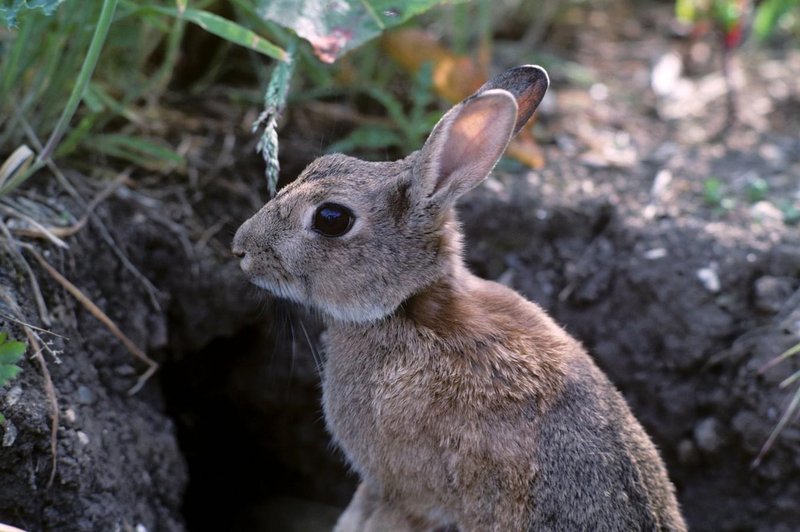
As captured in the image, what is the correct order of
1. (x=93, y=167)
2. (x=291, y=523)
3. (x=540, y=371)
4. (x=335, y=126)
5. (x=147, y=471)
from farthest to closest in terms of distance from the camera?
(x=335, y=126), (x=291, y=523), (x=93, y=167), (x=147, y=471), (x=540, y=371)

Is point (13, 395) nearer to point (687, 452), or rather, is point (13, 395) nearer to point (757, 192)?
point (687, 452)

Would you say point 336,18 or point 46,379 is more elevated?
point 336,18

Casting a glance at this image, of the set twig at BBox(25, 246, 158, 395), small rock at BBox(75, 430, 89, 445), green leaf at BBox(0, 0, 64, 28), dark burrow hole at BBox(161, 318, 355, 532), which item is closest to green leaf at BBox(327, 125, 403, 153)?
dark burrow hole at BBox(161, 318, 355, 532)

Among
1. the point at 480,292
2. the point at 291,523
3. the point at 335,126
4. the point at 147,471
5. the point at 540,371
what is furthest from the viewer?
the point at 335,126

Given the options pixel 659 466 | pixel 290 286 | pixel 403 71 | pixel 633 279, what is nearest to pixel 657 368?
pixel 633 279

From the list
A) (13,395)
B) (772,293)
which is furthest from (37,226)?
(772,293)

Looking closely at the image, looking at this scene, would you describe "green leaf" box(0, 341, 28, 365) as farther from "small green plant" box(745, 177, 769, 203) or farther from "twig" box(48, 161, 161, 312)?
"small green plant" box(745, 177, 769, 203)

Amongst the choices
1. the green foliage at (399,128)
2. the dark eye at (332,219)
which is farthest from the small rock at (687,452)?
the dark eye at (332,219)

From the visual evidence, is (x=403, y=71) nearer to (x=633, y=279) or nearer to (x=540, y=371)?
(x=633, y=279)
